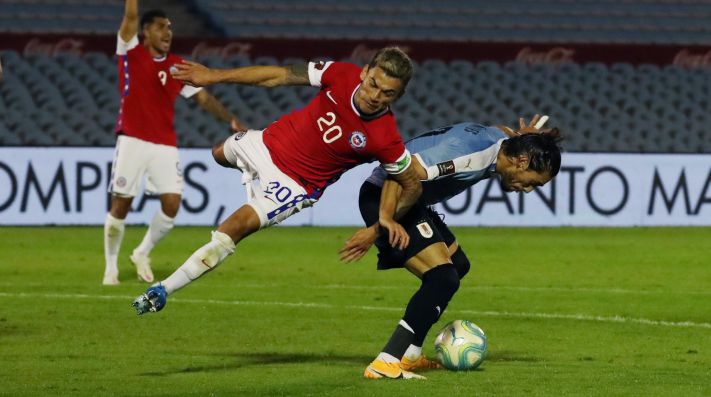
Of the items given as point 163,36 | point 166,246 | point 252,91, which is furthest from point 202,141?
point 163,36

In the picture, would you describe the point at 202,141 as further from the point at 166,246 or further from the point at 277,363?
the point at 277,363

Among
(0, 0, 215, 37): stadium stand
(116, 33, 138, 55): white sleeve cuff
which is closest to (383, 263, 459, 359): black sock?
(116, 33, 138, 55): white sleeve cuff

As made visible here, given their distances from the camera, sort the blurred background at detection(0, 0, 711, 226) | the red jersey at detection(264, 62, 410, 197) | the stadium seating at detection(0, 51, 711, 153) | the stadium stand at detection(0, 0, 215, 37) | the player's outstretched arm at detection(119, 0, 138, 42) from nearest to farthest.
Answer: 1. the red jersey at detection(264, 62, 410, 197)
2. the player's outstretched arm at detection(119, 0, 138, 42)
3. the blurred background at detection(0, 0, 711, 226)
4. the stadium seating at detection(0, 51, 711, 153)
5. the stadium stand at detection(0, 0, 215, 37)

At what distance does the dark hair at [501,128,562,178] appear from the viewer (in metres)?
7.78

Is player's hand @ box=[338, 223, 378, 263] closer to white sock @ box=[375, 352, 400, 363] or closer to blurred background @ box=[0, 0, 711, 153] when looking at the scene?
white sock @ box=[375, 352, 400, 363]

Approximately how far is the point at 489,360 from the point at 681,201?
37.2ft

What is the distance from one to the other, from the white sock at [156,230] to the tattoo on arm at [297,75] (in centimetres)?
510

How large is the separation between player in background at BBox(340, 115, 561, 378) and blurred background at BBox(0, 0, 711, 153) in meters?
12.9

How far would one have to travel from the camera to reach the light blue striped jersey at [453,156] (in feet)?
25.7

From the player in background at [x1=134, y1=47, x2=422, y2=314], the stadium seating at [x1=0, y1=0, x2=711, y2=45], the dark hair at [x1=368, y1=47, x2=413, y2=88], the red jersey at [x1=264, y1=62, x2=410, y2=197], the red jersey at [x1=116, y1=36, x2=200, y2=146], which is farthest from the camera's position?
the stadium seating at [x1=0, y1=0, x2=711, y2=45]

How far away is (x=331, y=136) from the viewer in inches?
306

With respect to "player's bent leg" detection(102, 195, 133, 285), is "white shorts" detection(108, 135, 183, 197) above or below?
above

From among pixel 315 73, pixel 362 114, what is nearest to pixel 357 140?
pixel 362 114

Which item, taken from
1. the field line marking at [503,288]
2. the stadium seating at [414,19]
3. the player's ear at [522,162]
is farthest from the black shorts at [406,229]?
the stadium seating at [414,19]
